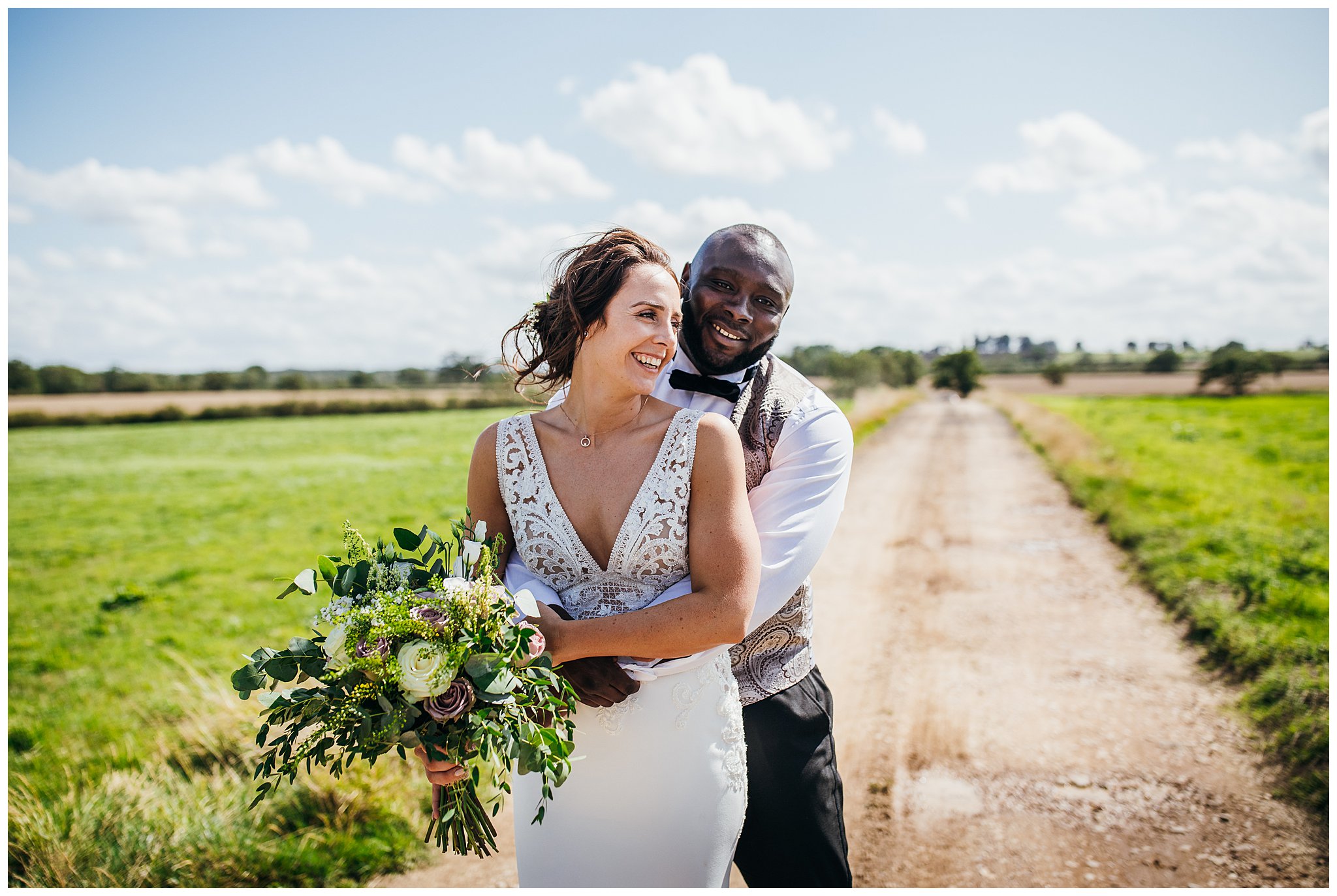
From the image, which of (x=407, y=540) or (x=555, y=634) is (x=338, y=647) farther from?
(x=555, y=634)

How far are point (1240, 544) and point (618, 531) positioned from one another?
1070 centimetres

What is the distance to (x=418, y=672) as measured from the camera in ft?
6.44

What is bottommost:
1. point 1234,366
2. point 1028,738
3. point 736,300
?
point 1028,738

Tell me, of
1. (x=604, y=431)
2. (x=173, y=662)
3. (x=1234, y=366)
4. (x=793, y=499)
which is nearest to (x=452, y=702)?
(x=604, y=431)

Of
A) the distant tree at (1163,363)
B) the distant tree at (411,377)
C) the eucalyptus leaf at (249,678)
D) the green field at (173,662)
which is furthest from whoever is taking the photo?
the distant tree at (411,377)

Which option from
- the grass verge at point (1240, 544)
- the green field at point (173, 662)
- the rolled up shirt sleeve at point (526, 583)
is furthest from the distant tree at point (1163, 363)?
the rolled up shirt sleeve at point (526, 583)

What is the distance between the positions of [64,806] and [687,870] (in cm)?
430

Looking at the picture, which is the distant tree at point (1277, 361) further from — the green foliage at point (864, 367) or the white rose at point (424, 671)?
the white rose at point (424, 671)

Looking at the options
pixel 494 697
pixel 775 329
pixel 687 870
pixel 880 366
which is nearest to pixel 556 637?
pixel 494 697

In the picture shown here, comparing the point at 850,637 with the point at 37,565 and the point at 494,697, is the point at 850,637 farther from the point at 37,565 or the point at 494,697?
the point at 37,565

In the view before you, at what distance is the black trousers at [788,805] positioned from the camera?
3070 mm

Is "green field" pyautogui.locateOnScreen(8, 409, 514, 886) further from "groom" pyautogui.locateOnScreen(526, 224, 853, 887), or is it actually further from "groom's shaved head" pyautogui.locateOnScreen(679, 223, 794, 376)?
"groom's shaved head" pyautogui.locateOnScreen(679, 223, 794, 376)

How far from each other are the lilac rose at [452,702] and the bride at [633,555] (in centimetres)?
37

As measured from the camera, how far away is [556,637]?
2.37 m
